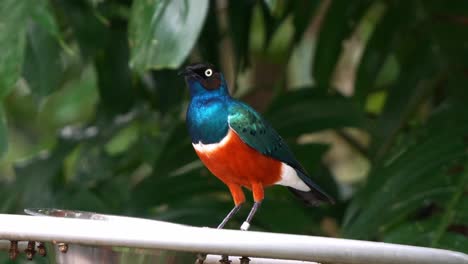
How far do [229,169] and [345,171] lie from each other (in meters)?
3.22

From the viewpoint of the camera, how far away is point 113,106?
122 inches

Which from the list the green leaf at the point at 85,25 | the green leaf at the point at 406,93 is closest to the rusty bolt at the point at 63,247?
the green leaf at the point at 85,25

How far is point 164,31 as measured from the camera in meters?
2.05

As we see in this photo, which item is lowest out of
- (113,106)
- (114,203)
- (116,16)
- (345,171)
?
(345,171)

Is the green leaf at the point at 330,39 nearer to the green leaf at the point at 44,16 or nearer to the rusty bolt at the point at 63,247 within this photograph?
the green leaf at the point at 44,16

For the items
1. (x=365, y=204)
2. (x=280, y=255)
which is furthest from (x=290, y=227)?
(x=280, y=255)

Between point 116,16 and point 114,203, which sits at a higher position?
point 116,16

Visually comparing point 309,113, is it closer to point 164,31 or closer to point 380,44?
point 380,44

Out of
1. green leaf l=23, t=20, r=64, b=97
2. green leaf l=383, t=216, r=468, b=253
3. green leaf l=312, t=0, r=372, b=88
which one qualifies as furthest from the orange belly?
green leaf l=312, t=0, r=372, b=88

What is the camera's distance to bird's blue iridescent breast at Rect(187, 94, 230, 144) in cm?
163

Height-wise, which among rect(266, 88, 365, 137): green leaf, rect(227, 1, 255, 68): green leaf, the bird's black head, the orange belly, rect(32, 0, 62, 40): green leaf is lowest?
rect(266, 88, 365, 137): green leaf

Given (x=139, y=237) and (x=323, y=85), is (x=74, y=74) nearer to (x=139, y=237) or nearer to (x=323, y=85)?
(x=323, y=85)

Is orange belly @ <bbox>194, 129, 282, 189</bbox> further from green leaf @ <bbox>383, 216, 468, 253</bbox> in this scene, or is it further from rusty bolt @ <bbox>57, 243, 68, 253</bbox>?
green leaf @ <bbox>383, 216, 468, 253</bbox>

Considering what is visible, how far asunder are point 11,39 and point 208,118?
718 millimetres
